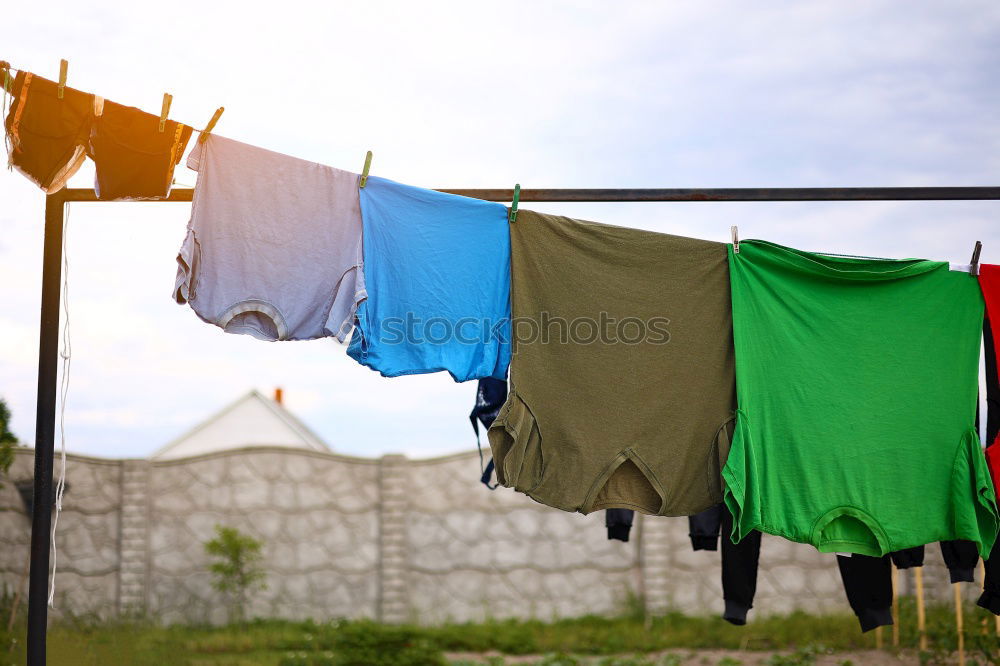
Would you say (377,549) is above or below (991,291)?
below

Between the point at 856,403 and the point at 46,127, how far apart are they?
109 inches

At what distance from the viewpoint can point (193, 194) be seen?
2.72 meters

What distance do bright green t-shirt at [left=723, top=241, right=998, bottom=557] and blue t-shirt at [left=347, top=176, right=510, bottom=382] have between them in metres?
0.83

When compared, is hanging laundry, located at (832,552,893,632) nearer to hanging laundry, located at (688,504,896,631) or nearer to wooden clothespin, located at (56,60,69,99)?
hanging laundry, located at (688,504,896,631)

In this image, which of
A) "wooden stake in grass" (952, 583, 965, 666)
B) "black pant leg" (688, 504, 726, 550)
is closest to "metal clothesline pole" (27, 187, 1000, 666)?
"black pant leg" (688, 504, 726, 550)

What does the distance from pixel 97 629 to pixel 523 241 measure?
5.65 metres

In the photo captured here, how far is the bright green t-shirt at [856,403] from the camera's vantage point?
2844 millimetres

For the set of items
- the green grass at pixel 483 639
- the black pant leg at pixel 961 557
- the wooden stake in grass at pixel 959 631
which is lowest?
the green grass at pixel 483 639

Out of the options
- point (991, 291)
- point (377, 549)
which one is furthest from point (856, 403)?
point (377, 549)

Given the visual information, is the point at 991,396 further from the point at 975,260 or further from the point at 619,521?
the point at 619,521

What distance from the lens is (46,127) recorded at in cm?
255

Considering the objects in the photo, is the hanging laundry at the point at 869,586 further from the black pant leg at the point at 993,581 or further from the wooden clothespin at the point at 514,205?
the wooden clothespin at the point at 514,205

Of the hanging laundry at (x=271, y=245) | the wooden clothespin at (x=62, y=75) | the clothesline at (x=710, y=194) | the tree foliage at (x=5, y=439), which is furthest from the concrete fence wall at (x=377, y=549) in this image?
the wooden clothespin at (x=62, y=75)

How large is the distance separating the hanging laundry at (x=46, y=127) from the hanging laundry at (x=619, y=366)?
4.57 ft
